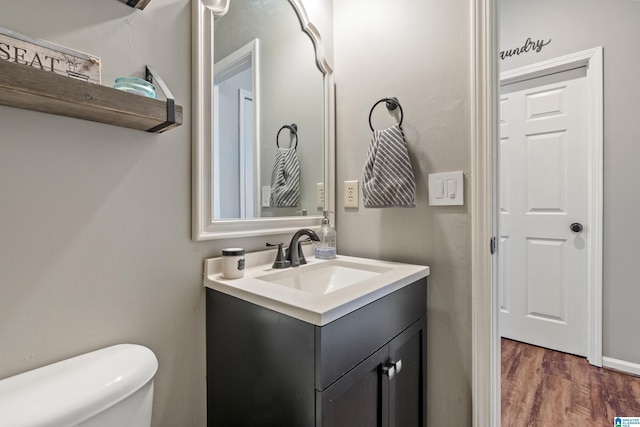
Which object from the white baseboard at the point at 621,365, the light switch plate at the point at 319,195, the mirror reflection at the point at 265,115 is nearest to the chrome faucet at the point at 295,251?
the mirror reflection at the point at 265,115

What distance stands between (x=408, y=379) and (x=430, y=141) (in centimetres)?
87

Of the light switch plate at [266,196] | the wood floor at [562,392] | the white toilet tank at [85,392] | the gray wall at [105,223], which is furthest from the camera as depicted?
the wood floor at [562,392]

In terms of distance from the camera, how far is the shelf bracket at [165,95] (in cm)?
70

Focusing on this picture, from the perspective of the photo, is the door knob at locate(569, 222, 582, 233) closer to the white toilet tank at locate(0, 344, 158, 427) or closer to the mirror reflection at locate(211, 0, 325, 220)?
the mirror reflection at locate(211, 0, 325, 220)

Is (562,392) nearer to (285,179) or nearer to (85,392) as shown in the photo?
(285,179)

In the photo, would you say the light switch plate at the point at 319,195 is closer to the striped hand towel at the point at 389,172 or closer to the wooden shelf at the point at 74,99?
the striped hand towel at the point at 389,172

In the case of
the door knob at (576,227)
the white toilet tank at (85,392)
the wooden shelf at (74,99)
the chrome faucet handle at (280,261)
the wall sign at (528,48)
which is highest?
the wall sign at (528,48)

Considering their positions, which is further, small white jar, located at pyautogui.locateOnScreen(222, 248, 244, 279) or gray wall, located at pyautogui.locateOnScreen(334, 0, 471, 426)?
gray wall, located at pyautogui.locateOnScreen(334, 0, 471, 426)

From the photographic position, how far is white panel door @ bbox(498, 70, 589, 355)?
6.35 feet

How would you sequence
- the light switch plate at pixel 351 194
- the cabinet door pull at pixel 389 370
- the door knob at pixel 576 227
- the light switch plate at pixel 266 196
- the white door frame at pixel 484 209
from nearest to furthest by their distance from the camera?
the cabinet door pull at pixel 389 370
the white door frame at pixel 484 209
the light switch plate at pixel 266 196
the light switch plate at pixel 351 194
the door knob at pixel 576 227

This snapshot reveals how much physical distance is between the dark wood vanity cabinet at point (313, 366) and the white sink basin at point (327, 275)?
0.65 ft

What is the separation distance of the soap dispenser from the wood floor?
122 cm

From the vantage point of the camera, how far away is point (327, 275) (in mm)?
1183

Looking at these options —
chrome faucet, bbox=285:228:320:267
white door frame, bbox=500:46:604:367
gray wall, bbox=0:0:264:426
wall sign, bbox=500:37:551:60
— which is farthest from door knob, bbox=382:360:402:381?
wall sign, bbox=500:37:551:60
